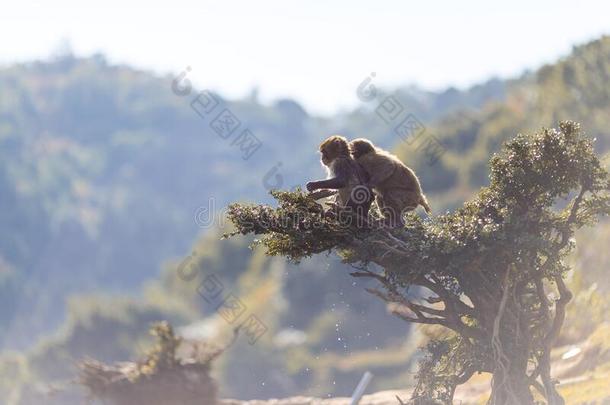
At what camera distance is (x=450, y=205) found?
10456 cm

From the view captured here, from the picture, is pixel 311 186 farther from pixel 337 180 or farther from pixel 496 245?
pixel 496 245

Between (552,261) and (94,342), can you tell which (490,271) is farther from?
(94,342)

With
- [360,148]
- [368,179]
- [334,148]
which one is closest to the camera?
[368,179]

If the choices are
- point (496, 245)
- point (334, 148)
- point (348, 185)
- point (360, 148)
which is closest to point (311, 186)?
point (348, 185)

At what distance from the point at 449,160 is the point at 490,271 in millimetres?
104216

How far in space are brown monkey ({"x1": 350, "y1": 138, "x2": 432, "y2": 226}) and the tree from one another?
0.32 meters

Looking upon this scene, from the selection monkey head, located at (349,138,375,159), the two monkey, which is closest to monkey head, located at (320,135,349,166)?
the two monkey

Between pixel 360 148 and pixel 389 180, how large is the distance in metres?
0.61

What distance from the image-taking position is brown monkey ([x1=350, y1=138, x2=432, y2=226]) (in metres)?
14.4

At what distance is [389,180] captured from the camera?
14.5m

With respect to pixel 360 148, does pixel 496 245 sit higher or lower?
lower

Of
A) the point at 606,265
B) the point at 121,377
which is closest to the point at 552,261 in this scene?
the point at 121,377

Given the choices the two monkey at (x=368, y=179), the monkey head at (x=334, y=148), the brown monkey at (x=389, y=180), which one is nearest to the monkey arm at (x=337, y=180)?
the two monkey at (x=368, y=179)

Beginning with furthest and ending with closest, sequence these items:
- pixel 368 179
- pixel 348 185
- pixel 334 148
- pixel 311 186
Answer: pixel 334 148, pixel 368 179, pixel 348 185, pixel 311 186
